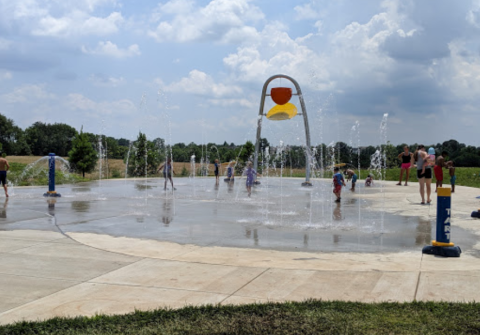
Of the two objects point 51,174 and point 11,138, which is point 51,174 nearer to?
point 51,174

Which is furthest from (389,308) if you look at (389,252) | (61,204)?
(61,204)

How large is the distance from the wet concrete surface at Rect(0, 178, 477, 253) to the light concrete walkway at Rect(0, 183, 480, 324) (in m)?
0.78

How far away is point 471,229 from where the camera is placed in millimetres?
9586

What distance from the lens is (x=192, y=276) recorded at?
5883 mm

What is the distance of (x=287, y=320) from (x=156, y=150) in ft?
115

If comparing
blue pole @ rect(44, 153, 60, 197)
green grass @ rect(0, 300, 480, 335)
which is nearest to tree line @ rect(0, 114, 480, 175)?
blue pole @ rect(44, 153, 60, 197)

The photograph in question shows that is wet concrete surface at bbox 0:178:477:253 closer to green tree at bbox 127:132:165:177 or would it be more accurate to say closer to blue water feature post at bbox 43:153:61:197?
blue water feature post at bbox 43:153:61:197

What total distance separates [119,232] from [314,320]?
19.1ft

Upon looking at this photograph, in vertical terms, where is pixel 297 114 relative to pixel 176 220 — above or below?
above

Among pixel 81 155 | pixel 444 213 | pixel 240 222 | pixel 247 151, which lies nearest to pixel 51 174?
pixel 240 222

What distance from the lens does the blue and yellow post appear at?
689cm

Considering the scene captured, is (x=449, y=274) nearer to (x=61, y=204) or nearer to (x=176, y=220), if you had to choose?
(x=176, y=220)

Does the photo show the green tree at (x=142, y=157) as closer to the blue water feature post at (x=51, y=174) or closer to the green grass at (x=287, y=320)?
the blue water feature post at (x=51, y=174)

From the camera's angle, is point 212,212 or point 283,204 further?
point 283,204
